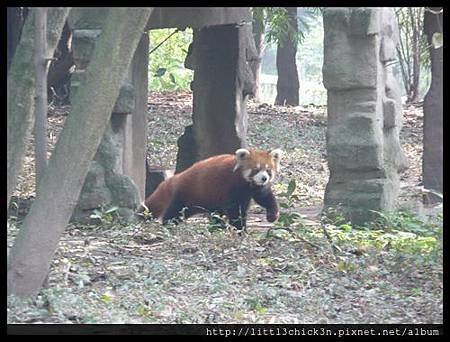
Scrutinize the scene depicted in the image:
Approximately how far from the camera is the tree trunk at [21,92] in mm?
6152

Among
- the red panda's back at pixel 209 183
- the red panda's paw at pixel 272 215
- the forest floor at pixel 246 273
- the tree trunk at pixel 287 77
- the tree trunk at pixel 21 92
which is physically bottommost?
the forest floor at pixel 246 273

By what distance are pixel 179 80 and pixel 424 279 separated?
1692 centimetres

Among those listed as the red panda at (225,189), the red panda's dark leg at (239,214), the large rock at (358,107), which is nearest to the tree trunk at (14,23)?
the red panda at (225,189)

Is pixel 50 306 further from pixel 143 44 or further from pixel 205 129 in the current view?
pixel 205 129

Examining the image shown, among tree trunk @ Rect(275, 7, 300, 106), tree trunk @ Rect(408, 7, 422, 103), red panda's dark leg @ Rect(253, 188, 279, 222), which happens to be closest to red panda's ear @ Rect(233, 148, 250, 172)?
red panda's dark leg @ Rect(253, 188, 279, 222)

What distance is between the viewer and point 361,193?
10.5 metres

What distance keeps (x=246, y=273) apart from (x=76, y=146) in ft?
7.68

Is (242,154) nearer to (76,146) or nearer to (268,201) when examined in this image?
(268,201)

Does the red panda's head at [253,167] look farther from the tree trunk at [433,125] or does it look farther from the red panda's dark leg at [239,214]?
the tree trunk at [433,125]

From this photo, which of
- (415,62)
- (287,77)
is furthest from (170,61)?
(415,62)

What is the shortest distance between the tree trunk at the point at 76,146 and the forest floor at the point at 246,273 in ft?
0.88

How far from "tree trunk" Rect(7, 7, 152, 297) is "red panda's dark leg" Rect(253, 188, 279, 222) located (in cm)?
480

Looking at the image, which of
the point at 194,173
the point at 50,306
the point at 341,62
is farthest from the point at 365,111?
the point at 50,306
